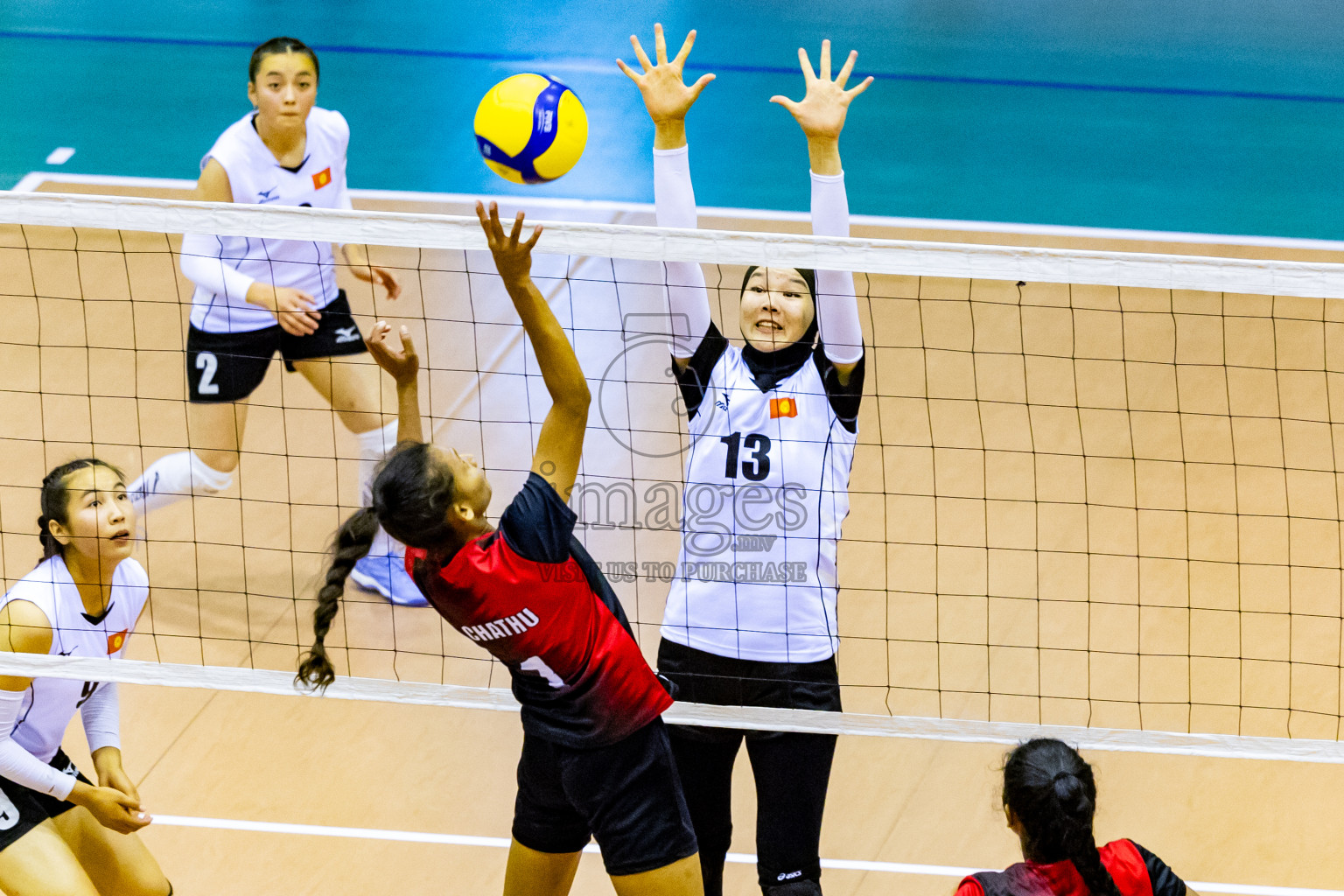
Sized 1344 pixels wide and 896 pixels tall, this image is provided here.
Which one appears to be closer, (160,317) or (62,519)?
(62,519)

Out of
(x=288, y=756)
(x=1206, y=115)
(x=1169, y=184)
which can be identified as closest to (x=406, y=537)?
(x=288, y=756)

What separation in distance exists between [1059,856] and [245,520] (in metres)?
3.86

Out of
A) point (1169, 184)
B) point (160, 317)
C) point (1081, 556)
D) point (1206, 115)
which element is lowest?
point (1081, 556)

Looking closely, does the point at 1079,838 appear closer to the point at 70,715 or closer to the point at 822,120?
the point at 822,120

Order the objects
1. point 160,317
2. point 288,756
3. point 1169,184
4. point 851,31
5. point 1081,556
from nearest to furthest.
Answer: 1. point 288,756
2. point 1081,556
3. point 160,317
4. point 1169,184
5. point 851,31

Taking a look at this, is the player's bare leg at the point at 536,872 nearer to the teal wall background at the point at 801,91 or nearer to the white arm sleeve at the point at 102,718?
the white arm sleeve at the point at 102,718

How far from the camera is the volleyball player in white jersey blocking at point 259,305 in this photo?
4.91m

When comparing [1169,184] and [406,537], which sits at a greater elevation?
[1169,184]

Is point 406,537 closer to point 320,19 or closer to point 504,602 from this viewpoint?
point 504,602

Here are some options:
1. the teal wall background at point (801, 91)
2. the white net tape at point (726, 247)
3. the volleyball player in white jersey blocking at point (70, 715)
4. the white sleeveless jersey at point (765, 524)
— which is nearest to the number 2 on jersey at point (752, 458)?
the white sleeveless jersey at point (765, 524)

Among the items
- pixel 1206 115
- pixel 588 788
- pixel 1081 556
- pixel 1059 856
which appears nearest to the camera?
pixel 1059 856

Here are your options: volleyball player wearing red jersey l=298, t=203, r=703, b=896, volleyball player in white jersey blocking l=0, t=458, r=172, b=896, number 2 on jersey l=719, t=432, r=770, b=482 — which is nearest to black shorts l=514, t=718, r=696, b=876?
volleyball player wearing red jersey l=298, t=203, r=703, b=896

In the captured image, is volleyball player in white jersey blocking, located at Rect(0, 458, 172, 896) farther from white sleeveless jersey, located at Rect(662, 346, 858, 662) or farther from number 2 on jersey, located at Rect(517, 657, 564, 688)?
white sleeveless jersey, located at Rect(662, 346, 858, 662)

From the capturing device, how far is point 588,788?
3.02 metres
